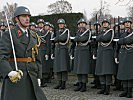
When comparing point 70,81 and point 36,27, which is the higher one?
point 36,27

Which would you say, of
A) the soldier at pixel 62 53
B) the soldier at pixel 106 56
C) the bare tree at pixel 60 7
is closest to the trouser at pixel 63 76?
the soldier at pixel 62 53

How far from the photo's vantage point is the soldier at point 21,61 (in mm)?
4461

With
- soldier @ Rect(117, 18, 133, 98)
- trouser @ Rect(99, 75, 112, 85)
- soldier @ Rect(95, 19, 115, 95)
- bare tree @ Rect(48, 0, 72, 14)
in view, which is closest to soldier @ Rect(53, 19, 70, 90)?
soldier @ Rect(95, 19, 115, 95)

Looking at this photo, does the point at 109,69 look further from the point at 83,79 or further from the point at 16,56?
the point at 16,56

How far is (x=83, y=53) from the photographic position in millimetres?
9156

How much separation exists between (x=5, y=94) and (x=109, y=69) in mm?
4544

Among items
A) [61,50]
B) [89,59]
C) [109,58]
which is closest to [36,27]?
[61,50]

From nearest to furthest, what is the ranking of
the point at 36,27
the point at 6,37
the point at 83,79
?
1. the point at 6,37
2. the point at 83,79
3. the point at 36,27

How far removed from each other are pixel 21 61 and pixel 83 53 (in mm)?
4694

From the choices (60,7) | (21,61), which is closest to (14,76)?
(21,61)

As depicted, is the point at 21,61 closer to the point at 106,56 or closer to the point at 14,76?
the point at 14,76

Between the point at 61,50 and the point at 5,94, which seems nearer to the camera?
the point at 5,94

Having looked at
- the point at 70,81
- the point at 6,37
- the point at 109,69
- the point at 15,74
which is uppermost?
the point at 6,37

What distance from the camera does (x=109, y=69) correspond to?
28.1 ft
